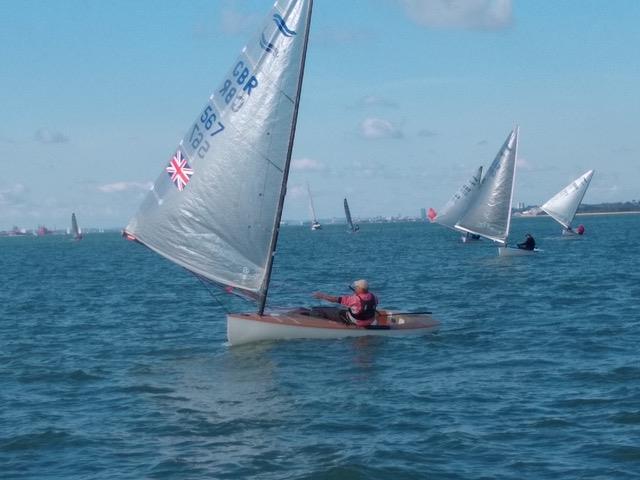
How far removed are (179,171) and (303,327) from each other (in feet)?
14.8

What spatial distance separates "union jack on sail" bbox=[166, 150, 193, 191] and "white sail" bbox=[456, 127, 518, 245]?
133 ft

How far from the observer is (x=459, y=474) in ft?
38.2

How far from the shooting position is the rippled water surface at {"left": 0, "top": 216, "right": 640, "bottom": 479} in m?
12.3

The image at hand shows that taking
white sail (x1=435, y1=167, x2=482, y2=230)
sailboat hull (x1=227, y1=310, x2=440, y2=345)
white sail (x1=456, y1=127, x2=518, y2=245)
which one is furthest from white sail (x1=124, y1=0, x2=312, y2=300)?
white sail (x1=435, y1=167, x2=482, y2=230)

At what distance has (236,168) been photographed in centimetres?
2025

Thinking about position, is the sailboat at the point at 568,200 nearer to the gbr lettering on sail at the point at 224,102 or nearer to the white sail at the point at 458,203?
the white sail at the point at 458,203

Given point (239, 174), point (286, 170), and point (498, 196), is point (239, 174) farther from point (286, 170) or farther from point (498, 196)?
point (498, 196)

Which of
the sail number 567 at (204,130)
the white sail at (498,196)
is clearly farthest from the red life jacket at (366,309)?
the white sail at (498,196)

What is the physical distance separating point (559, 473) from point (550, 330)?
11862 millimetres

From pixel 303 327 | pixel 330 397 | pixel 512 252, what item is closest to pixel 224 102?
pixel 303 327

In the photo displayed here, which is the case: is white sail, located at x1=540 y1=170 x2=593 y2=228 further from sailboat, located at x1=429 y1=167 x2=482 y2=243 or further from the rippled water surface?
the rippled water surface

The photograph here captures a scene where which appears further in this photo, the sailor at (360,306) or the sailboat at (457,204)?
the sailboat at (457,204)

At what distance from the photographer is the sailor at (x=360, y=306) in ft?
70.0

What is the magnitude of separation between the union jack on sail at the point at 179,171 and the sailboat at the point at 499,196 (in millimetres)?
40420
